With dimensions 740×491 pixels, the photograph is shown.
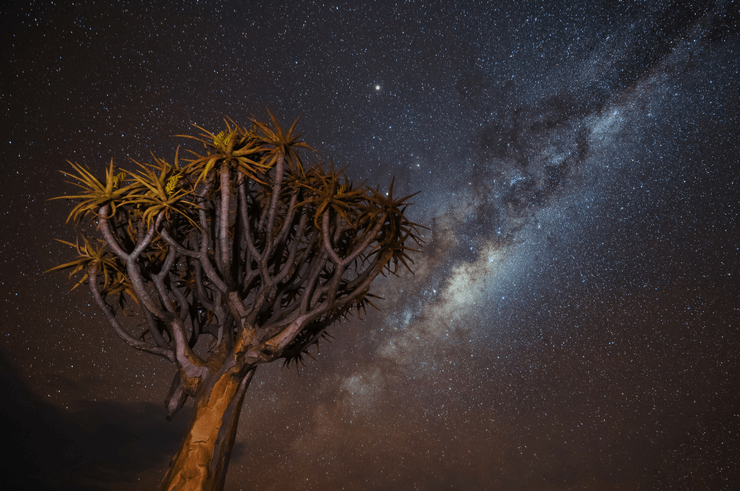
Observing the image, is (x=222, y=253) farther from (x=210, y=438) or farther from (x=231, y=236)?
(x=210, y=438)

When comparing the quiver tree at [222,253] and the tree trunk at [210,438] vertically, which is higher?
the quiver tree at [222,253]

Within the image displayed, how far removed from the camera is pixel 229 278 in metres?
5.01

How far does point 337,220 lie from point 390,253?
968mm

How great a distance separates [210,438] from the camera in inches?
180

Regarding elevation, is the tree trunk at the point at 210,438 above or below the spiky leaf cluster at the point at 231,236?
below

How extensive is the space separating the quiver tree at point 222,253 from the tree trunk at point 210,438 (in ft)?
0.04

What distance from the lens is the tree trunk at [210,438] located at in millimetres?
4320

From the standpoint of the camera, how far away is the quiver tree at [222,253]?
15.7ft

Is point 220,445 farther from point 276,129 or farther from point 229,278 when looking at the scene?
point 276,129

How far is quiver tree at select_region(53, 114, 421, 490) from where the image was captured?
4781mm

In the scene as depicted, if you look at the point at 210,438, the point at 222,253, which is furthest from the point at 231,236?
the point at 210,438

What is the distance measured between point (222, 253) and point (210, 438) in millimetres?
2254

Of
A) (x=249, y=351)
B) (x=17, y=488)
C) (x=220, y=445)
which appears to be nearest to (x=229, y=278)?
(x=249, y=351)

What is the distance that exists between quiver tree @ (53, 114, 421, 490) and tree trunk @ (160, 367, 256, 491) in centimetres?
1
